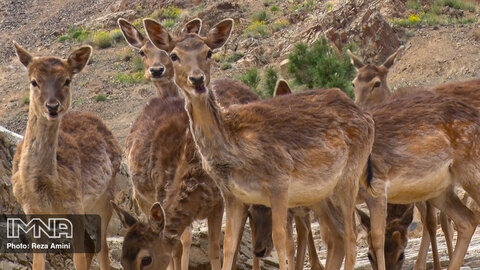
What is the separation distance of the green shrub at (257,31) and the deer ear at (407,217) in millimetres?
36858

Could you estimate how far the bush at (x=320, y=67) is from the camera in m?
39.3

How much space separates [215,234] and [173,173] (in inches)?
40.2

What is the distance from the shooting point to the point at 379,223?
1382 centimetres

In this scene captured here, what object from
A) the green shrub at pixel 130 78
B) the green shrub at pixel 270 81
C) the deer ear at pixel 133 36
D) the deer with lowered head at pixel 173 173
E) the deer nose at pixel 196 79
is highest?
the green shrub at pixel 130 78

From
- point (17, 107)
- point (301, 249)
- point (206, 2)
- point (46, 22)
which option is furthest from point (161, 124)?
point (46, 22)

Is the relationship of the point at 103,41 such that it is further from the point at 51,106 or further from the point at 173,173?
the point at 51,106

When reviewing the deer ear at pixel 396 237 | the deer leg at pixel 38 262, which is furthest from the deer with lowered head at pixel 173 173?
the deer ear at pixel 396 237

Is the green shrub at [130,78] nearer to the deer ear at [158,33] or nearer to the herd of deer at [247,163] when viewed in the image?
the herd of deer at [247,163]

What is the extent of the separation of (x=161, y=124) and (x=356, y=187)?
2629 mm

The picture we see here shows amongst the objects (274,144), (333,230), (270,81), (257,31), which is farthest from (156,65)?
(257,31)

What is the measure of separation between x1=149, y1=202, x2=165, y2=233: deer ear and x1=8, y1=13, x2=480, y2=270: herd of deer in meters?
0.02

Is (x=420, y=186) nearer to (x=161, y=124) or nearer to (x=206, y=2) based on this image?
(x=161, y=124)

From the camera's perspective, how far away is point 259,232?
14.5 metres

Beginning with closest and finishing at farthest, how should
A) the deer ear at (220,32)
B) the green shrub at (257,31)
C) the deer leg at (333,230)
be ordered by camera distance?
1. the deer ear at (220,32)
2. the deer leg at (333,230)
3. the green shrub at (257,31)
